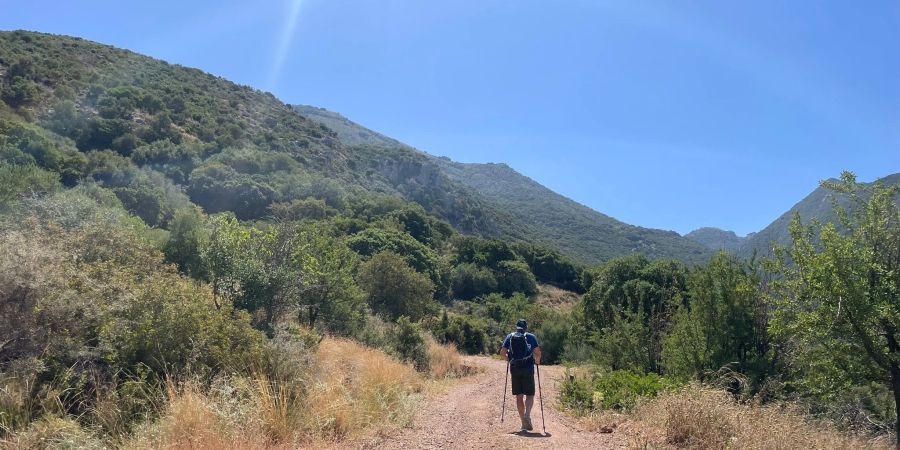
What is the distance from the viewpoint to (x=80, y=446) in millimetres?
5574

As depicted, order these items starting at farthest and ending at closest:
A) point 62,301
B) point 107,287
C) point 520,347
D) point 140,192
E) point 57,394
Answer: point 140,192 < point 520,347 < point 107,287 < point 62,301 < point 57,394

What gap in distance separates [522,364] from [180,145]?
58.9m

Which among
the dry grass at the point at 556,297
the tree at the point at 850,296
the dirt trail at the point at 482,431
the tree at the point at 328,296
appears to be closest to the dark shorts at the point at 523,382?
the dirt trail at the point at 482,431

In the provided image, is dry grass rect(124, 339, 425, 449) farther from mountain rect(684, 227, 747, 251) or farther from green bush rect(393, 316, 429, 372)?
mountain rect(684, 227, 747, 251)

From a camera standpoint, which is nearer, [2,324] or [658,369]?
[2,324]

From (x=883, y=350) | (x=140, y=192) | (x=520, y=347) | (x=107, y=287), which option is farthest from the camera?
(x=140, y=192)

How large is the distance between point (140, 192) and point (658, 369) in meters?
38.6

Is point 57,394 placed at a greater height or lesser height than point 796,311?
lesser

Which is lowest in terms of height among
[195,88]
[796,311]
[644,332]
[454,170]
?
[644,332]

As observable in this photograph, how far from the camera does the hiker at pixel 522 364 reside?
834 centimetres

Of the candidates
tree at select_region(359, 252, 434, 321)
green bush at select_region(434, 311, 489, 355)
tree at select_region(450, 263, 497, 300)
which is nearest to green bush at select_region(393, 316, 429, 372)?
tree at select_region(359, 252, 434, 321)

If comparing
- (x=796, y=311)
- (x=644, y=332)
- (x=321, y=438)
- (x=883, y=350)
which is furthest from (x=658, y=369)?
(x=321, y=438)

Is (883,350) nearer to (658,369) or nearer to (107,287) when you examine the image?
(658,369)

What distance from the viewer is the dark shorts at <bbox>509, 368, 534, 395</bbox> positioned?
8.35 m
